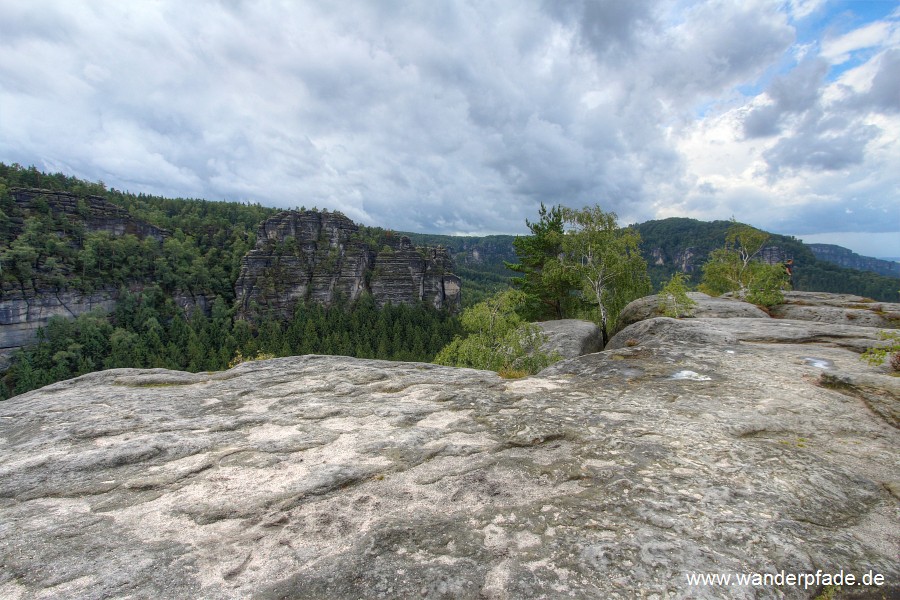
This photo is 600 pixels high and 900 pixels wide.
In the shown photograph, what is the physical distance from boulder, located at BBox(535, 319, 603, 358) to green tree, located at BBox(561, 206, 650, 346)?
111 inches

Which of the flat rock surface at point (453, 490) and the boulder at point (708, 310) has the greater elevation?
the boulder at point (708, 310)

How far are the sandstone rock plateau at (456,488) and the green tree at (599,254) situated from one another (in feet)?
68.6

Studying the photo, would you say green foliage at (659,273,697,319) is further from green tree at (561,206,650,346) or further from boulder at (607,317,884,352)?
green tree at (561,206,650,346)

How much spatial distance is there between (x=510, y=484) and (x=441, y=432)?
1787 mm

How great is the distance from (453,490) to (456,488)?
5cm

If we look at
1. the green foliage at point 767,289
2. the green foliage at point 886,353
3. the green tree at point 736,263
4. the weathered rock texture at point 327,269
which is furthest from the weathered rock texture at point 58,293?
the green tree at point 736,263

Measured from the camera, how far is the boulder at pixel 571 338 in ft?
74.2

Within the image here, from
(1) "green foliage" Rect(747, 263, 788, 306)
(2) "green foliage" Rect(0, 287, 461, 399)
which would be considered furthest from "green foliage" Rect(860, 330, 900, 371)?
(2) "green foliage" Rect(0, 287, 461, 399)

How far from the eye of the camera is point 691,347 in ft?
35.7

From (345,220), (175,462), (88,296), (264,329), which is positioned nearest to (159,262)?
(88,296)

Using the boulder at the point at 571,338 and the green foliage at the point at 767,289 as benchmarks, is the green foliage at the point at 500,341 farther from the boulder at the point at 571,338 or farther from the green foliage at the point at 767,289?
the green foliage at the point at 767,289

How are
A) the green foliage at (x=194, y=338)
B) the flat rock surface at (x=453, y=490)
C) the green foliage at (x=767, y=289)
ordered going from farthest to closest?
the green foliage at (x=194, y=338), the green foliage at (x=767, y=289), the flat rock surface at (x=453, y=490)

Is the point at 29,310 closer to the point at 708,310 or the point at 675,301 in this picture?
the point at 675,301

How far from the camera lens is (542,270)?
33344 millimetres
